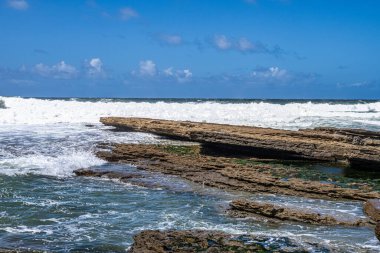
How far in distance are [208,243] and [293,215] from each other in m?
2.19

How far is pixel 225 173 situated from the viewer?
433 inches

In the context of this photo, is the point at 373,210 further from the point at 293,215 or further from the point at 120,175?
the point at 120,175

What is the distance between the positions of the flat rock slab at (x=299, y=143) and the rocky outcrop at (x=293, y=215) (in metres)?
5.39

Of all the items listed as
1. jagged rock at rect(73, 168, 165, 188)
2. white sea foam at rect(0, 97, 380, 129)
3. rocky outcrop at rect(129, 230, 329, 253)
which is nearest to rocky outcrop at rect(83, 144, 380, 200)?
jagged rock at rect(73, 168, 165, 188)

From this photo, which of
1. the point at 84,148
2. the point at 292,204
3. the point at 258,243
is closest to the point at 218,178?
the point at 292,204

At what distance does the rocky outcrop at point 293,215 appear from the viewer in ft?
24.5

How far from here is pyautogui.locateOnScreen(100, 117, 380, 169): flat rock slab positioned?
12.8 m

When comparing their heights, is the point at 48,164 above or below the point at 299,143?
below

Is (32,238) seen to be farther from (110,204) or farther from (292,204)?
→ (292,204)

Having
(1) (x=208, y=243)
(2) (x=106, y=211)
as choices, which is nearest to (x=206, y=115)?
(2) (x=106, y=211)

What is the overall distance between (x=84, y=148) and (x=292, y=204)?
929 centimetres

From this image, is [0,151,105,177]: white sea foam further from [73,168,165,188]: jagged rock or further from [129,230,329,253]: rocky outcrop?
[129,230,329,253]: rocky outcrop

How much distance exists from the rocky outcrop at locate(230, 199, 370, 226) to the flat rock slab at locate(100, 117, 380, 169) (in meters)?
5.39

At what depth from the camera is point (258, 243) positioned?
20.4 feet
